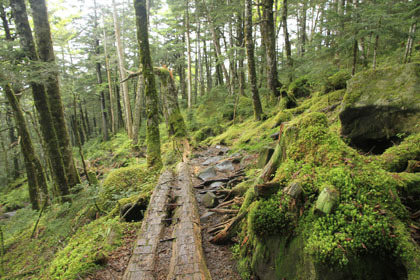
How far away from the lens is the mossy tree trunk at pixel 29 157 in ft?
27.1

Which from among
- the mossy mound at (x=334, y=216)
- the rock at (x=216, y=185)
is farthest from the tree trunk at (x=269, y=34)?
the mossy mound at (x=334, y=216)

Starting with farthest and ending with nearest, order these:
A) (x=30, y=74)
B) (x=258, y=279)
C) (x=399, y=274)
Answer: (x=30, y=74), (x=258, y=279), (x=399, y=274)

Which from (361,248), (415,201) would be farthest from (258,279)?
(415,201)

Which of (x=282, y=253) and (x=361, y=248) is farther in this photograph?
(x=282, y=253)

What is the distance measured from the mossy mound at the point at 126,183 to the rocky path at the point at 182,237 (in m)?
0.99

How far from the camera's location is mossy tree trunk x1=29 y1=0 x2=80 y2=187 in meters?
6.74

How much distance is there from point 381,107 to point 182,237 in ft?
14.6

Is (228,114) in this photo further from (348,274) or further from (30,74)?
(348,274)

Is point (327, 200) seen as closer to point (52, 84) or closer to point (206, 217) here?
point (206, 217)

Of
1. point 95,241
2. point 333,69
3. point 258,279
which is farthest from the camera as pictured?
point 333,69

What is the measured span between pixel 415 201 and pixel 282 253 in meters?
1.63

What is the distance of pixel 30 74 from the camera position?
5.85 m

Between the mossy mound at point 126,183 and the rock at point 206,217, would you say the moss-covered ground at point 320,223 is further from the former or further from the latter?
the mossy mound at point 126,183

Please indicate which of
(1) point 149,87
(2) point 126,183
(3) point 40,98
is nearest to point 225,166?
(2) point 126,183
